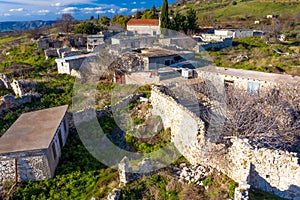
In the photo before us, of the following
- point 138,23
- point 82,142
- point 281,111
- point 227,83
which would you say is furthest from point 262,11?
point 82,142

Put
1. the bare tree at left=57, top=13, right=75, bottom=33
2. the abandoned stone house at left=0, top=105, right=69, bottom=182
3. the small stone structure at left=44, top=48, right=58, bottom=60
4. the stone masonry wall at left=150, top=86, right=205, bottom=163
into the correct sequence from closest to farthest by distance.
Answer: the abandoned stone house at left=0, top=105, right=69, bottom=182
the stone masonry wall at left=150, top=86, right=205, bottom=163
the small stone structure at left=44, top=48, right=58, bottom=60
the bare tree at left=57, top=13, right=75, bottom=33

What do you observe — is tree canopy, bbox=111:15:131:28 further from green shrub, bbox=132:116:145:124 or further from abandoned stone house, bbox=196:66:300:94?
green shrub, bbox=132:116:145:124

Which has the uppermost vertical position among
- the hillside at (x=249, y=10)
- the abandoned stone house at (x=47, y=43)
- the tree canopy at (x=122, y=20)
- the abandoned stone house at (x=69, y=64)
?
the hillside at (x=249, y=10)

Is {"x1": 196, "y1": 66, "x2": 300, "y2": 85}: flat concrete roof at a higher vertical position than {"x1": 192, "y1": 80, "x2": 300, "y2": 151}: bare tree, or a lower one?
higher

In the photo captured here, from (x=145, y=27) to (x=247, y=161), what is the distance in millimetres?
34202

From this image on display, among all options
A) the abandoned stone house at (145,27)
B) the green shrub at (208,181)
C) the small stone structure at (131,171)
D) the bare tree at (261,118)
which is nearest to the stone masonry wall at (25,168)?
the small stone structure at (131,171)

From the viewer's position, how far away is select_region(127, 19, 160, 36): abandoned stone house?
123 ft

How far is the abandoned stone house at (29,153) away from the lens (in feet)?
28.0

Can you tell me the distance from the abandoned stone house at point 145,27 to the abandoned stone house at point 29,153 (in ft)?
95.9

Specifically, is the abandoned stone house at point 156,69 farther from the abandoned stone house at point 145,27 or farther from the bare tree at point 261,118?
the abandoned stone house at point 145,27

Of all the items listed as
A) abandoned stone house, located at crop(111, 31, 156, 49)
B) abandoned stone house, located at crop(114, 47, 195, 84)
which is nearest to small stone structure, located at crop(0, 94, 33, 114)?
abandoned stone house, located at crop(114, 47, 195, 84)

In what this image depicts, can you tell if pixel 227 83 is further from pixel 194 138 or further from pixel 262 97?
pixel 194 138

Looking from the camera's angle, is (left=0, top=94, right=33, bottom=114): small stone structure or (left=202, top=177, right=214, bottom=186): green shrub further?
(left=0, top=94, right=33, bottom=114): small stone structure

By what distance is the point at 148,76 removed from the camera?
56.1 ft
